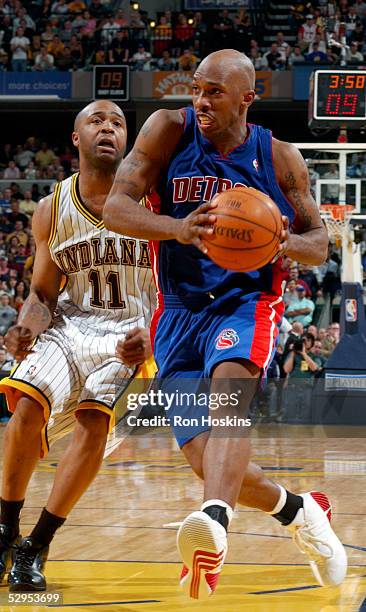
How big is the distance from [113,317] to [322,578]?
1470 millimetres

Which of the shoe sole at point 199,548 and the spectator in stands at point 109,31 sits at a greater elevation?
the shoe sole at point 199,548

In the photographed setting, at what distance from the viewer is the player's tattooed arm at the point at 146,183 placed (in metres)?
3.50

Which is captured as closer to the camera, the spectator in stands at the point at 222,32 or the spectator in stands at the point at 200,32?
the spectator in stands at the point at 222,32

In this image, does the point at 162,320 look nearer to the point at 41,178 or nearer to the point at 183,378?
the point at 183,378

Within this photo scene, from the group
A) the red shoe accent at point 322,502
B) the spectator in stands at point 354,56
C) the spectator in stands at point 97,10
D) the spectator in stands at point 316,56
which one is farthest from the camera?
the spectator in stands at point 97,10

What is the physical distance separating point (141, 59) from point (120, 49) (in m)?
0.51

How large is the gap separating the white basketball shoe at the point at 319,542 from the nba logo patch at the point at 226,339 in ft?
3.50

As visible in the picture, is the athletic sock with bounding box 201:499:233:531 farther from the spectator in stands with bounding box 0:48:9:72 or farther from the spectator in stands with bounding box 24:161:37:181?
the spectator in stands with bounding box 0:48:9:72

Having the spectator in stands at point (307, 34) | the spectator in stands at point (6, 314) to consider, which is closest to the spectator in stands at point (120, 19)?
the spectator in stands at point (307, 34)

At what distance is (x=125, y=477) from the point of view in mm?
8211

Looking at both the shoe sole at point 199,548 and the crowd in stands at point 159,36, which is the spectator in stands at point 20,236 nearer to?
the crowd in stands at point 159,36

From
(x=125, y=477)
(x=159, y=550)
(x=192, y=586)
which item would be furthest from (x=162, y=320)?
(x=125, y=477)

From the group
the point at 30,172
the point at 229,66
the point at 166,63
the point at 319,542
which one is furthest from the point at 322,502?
the point at 30,172

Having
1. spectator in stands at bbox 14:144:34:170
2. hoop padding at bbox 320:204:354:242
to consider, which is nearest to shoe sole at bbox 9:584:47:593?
hoop padding at bbox 320:204:354:242
